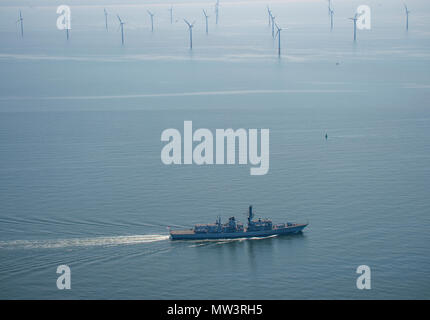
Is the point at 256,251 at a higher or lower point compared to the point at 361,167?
lower

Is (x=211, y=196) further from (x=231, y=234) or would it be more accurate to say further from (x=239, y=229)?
(x=231, y=234)

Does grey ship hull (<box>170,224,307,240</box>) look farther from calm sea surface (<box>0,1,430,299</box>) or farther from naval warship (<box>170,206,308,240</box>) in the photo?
calm sea surface (<box>0,1,430,299</box>)

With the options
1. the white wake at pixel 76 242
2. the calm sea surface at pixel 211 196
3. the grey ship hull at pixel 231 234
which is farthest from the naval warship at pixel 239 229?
the white wake at pixel 76 242

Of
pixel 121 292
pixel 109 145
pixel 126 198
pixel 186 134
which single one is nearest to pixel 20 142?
pixel 109 145

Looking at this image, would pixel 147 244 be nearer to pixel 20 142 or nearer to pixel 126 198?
pixel 126 198

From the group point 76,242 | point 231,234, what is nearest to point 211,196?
point 231,234

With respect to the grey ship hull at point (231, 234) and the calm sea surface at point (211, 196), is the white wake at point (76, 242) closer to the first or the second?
the calm sea surface at point (211, 196)

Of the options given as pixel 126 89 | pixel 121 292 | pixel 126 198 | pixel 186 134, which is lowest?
pixel 121 292
